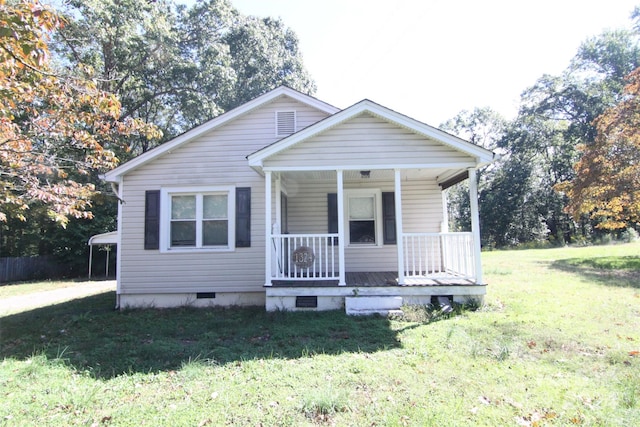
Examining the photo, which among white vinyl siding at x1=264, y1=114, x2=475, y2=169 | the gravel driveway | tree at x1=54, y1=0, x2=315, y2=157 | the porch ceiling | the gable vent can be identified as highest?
tree at x1=54, y1=0, x2=315, y2=157

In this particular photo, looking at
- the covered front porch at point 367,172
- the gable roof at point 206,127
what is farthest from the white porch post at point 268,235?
the gable roof at point 206,127

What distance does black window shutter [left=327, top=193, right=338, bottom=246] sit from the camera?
880 centimetres

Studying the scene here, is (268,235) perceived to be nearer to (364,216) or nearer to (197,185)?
(197,185)

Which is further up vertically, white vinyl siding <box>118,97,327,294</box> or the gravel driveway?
white vinyl siding <box>118,97,327,294</box>

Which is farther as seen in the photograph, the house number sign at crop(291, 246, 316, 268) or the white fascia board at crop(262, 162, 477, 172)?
the house number sign at crop(291, 246, 316, 268)

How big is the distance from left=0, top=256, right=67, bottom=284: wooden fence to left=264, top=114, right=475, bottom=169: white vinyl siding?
16378mm

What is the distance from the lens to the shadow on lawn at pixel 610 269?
913 centimetres

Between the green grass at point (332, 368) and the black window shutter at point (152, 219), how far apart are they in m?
1.72

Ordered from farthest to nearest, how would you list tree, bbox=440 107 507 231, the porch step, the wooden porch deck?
1. tree, bbox=440 107 507 231
2. the wooden porch deck
3. the porch step

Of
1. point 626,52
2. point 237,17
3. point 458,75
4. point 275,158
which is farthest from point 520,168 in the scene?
point 275,158

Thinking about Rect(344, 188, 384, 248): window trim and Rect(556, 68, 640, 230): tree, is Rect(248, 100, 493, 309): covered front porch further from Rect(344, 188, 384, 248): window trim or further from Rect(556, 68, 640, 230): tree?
Rect(556, 68, 640, 230): tree

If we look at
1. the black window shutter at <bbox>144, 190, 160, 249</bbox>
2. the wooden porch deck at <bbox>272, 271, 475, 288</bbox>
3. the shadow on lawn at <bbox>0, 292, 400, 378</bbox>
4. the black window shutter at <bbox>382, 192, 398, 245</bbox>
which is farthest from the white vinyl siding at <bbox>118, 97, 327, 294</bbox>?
the black window shutter at <bbox>382, 192, 398, 245</bbox>

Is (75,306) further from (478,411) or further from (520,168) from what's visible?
(520,168)

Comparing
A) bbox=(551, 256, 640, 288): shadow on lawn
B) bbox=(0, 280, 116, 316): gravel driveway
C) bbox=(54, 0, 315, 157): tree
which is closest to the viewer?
bbox=(0, 280, 116, 316): gravel driveway
